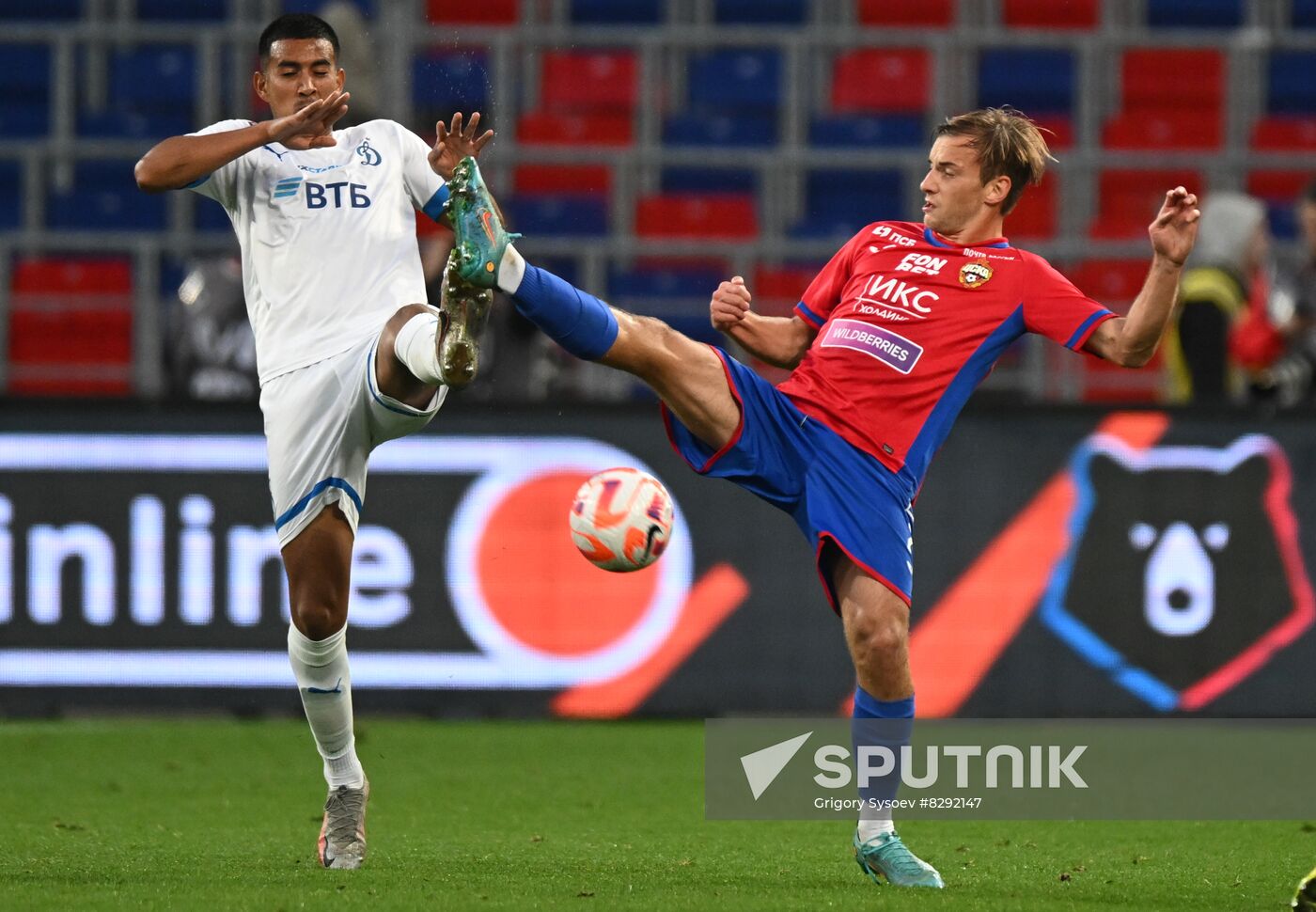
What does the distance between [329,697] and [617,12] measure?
31.1ft

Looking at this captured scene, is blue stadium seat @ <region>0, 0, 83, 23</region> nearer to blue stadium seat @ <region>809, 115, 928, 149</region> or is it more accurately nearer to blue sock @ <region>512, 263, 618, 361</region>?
blue stadium seat @ <region>809, 115, 928, 149</region>

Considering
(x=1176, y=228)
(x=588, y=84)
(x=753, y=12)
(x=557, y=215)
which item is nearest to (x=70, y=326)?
(x=557, y=215)

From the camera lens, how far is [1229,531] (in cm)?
888

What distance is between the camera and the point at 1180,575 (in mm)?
8883

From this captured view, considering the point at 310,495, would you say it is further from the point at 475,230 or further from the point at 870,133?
the point at 870,133

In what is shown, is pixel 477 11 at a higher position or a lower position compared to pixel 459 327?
higher

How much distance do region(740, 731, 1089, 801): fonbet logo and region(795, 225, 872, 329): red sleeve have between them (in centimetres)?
187

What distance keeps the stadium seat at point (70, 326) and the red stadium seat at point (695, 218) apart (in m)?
3.27

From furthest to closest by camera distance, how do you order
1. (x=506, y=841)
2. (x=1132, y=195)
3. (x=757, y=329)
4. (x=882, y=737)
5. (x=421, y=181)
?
(x=1132, y=195) < (x=506, y=841) < (x=421, y=181) < (x=757, y=329) < (x=882, y=737)

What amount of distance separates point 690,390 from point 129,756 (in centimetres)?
399

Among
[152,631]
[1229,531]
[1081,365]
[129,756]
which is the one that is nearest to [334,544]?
[129,756]

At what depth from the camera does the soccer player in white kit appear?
5273mm

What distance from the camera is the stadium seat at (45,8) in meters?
13.8

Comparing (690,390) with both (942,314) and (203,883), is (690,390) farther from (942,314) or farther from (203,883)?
(203,883)
